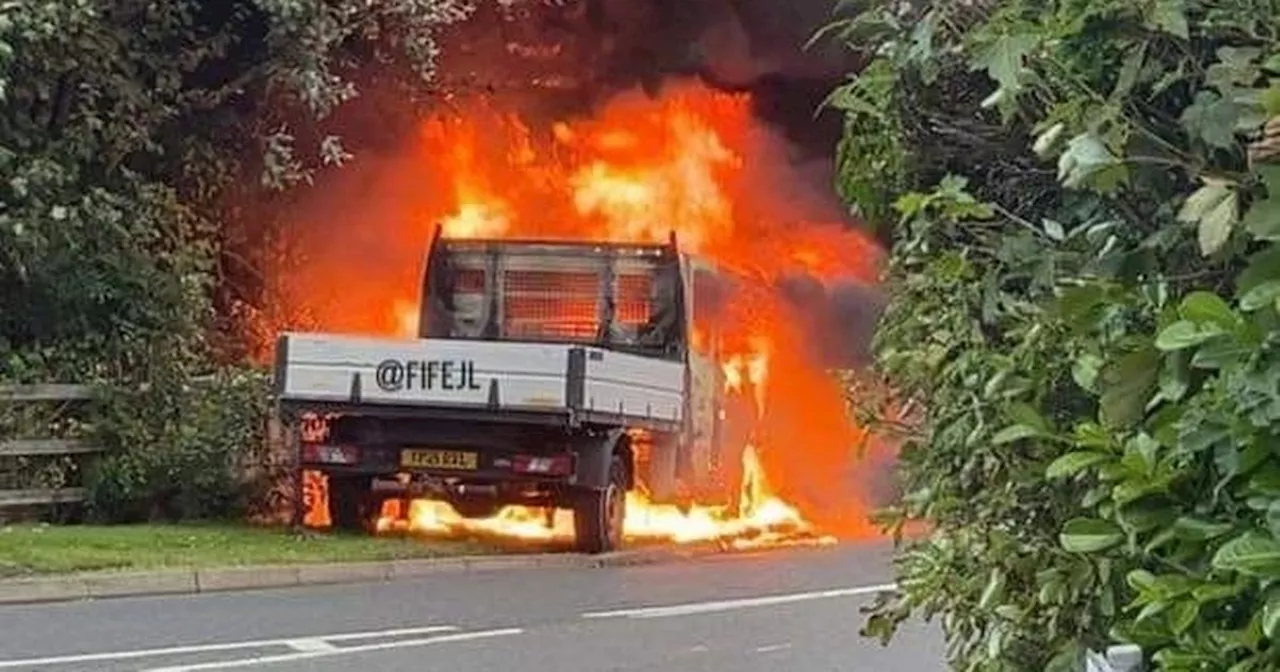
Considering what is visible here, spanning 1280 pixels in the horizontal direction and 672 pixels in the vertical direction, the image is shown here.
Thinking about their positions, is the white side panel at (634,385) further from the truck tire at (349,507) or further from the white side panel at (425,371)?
the truck tire at (349,507)

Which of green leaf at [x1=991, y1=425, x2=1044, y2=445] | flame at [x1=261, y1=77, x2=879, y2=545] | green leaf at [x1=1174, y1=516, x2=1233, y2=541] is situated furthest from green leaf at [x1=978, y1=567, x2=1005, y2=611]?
flame at [x1=261, y1=77, x2=879, y2=545]

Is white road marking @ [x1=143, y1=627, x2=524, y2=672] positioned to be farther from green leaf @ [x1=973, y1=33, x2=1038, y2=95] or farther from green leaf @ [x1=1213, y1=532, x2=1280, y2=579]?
green leaf @ [x1=1213, y1=532, x2=1280, y2=579]

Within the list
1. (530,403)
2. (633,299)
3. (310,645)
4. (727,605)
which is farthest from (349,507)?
(310,645)

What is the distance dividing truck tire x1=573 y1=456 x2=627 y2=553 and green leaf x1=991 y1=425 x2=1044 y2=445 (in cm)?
1208

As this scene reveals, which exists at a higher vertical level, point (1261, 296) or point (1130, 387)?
point (1261, 296)

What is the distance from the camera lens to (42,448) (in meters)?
15.8

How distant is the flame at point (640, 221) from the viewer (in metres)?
21.0

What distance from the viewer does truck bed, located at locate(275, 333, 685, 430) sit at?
15.2m

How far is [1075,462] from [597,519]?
41.0 feet

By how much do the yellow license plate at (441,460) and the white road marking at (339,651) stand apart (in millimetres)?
4548

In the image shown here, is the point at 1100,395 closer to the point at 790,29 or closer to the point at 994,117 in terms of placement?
the point at 994,117

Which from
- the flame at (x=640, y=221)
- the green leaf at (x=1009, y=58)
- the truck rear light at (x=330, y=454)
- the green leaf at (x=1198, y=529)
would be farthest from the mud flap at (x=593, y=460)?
the green leaf at (x=1198, y=529)

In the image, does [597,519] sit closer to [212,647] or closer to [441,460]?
[441,460]

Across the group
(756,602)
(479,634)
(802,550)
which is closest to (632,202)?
(802,550)
